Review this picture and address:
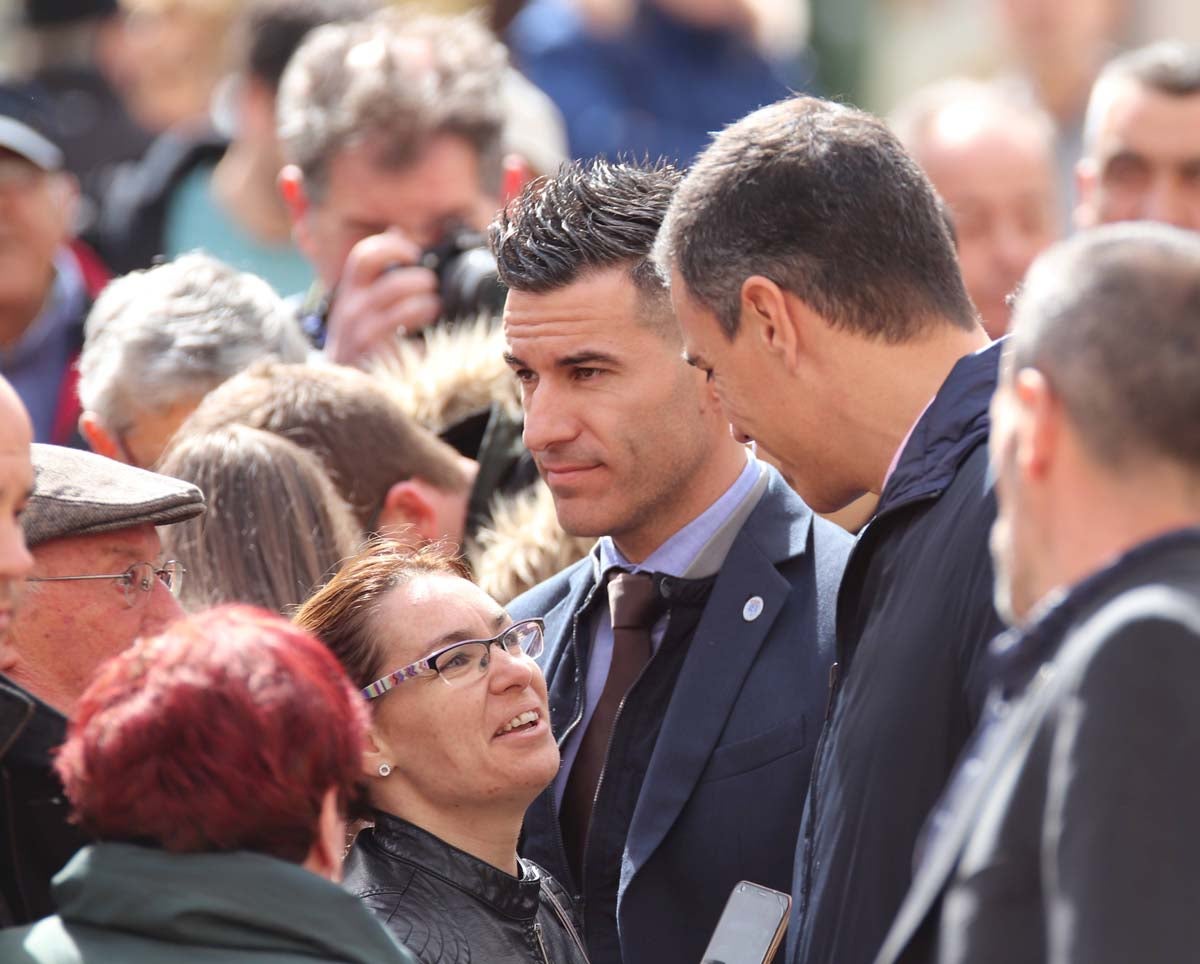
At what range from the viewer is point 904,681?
2.54 metres

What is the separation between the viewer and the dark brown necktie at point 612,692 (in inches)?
130

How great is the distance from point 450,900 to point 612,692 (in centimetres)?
55

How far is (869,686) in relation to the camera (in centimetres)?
259

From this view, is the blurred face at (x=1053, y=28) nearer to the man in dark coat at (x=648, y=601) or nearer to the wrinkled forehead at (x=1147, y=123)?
the wrinkled forehead at (x=1147, y=123)

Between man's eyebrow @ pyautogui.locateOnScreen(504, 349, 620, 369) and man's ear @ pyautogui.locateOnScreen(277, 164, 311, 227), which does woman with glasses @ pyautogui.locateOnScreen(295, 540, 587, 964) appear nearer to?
man's eyebrow @ pyautogui.locateOnScreen(504, 349, 620, 369)

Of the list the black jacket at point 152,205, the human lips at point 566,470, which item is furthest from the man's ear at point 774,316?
the black jacket at point 152,205

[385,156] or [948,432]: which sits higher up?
[385,156]

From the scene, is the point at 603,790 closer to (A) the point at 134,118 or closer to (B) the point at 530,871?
(B) the point at 530,871

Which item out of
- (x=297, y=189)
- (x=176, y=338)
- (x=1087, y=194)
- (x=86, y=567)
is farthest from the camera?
(x=1087, y=194)

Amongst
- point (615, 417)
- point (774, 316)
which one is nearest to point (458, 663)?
point (615, 417)

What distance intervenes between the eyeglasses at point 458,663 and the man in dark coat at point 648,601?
247 millimetres

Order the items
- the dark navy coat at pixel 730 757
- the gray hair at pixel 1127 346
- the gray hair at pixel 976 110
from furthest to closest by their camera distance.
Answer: the gray hair at pixel 976 110 → the dark navy coat at pixel 730 757 → the gray hair at pixel 1127 346

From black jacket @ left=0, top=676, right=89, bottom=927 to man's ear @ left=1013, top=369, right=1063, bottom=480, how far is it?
1.35 m

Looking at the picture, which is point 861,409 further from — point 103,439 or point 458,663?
point 103,439
